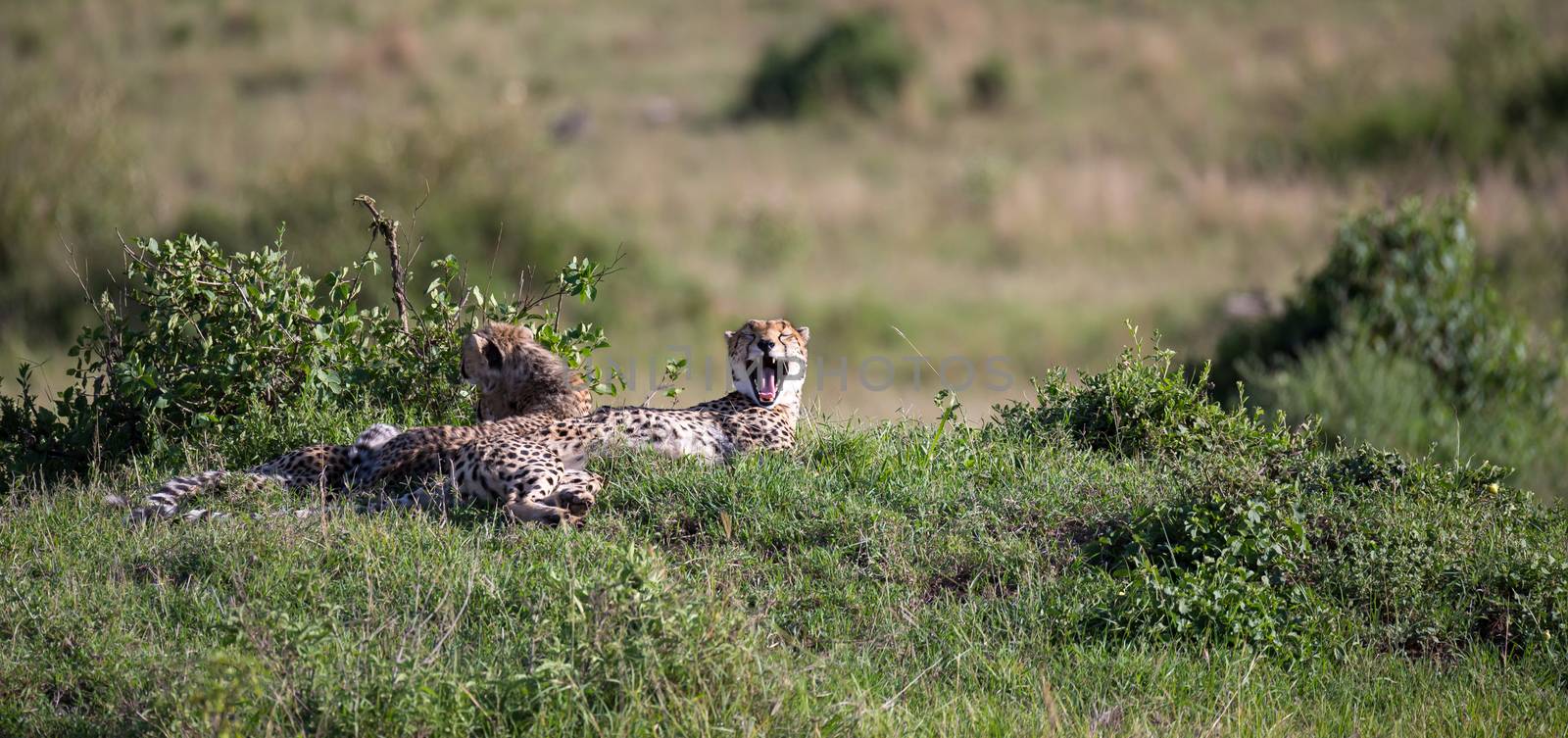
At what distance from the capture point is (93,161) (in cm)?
2020

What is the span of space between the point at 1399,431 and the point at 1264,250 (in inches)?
398

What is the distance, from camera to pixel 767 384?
6.88 m

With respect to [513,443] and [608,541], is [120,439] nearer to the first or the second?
[513,443]

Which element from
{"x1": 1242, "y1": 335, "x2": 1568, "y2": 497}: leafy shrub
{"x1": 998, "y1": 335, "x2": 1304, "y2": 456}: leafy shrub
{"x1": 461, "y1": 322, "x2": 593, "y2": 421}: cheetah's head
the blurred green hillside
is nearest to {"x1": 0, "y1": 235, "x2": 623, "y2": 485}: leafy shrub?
{"x1": 461, "y1": 322, "x2": 593, "y2": 421}: cheetah's head

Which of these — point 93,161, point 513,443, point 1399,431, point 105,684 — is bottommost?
point 1399,431

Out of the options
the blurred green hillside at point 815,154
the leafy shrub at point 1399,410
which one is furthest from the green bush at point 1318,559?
the blurred green hillside at point 815,154

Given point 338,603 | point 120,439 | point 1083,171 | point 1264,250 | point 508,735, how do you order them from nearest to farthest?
point 508,735 < point 338,603 < point 120,439 < point 1264,250 < point 1083,171

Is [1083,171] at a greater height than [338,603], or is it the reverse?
[1083,171]

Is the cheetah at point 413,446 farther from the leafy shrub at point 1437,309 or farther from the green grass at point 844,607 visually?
the leafy shrub at point 1437,309

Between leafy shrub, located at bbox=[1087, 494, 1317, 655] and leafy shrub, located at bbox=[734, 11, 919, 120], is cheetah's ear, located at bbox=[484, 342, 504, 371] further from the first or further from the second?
leafy shrub, located at bbox=[734, 11, 919, 120]

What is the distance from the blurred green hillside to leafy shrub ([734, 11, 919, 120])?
415 millimetres

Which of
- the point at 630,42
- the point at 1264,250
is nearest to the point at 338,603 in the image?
the point at 1264,250

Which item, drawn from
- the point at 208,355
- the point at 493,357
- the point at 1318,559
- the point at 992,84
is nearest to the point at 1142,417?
the point at 1318,559

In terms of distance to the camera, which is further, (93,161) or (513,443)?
(93,161)
